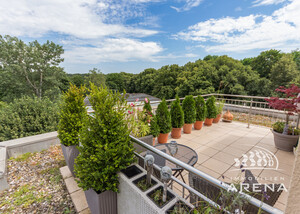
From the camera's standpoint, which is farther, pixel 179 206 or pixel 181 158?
pixel 181 158

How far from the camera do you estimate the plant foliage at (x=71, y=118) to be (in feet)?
7.64

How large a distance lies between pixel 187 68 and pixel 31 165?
89.4ft

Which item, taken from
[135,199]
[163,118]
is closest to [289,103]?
[163,118]

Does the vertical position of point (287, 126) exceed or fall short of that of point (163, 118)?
it falls short

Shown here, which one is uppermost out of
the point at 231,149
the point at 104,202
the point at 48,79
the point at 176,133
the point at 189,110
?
the point at 48,79

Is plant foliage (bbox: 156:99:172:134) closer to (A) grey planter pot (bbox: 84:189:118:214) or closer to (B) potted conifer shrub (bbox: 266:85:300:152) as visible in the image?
(A) grey planter pot (bbox: 84:189:118:214)

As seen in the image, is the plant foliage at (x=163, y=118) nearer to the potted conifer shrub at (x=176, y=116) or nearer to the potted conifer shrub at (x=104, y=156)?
the potted conifer shrub at (x=176, y=116)

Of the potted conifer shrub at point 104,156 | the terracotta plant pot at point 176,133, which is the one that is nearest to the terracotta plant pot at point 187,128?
the terracotta plant pot at point 176,133

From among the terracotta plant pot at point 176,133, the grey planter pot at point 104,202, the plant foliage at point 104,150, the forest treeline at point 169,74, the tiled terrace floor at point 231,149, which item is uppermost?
the forest treeline at point 169,74

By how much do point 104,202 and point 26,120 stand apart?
13.6 ft

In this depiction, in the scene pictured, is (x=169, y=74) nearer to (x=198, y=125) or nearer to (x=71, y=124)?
(x=198, y=125)

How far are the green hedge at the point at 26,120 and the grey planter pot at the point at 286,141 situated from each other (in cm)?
621

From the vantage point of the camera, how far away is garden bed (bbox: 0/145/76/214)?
6.36 ft

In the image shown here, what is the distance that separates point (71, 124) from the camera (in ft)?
7.68
